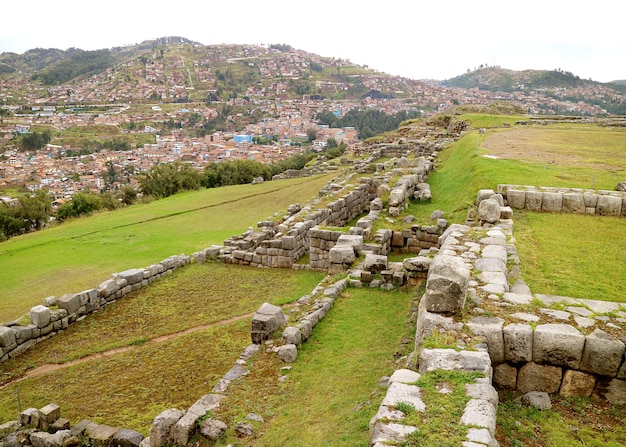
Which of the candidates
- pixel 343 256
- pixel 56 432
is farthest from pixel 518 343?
pixel 343 256

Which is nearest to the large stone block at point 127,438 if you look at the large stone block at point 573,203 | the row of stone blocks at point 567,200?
the row of stone blocks at point 567,200

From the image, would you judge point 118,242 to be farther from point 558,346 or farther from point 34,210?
point 34,210

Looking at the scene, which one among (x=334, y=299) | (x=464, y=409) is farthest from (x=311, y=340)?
(x=464, y=409)

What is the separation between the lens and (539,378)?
629cm

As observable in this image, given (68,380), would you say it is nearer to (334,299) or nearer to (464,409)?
(334,299)

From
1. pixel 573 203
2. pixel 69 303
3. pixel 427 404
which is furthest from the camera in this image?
pixel 573 203

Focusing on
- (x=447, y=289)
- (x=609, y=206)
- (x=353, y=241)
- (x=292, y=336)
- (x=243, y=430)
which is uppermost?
(x=609, y=206)

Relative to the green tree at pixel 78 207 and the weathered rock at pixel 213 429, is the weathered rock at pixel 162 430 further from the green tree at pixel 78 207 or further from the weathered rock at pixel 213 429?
the green tree at pixel 78 207

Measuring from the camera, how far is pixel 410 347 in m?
8.53

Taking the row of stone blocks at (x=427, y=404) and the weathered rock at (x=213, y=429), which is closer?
the row of stone blocks at (x=427, y=404)

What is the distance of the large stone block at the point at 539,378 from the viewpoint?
6.21 metres

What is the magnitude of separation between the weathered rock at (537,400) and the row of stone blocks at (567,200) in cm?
868

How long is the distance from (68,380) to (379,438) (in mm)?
8149

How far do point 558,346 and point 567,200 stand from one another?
851 cm
